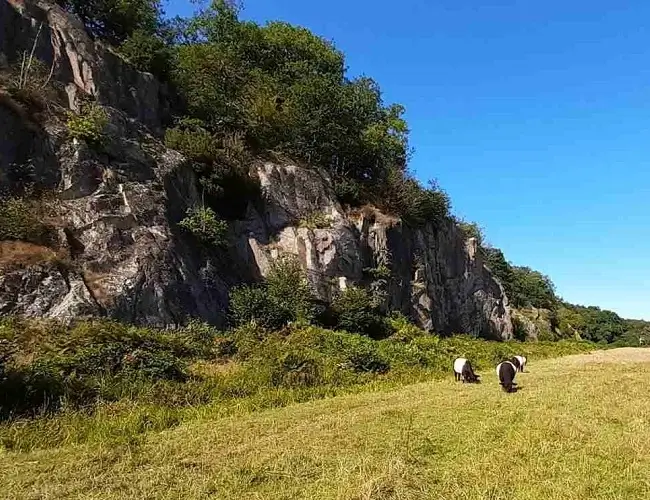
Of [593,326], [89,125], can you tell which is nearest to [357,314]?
[89,125]

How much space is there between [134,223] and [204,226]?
3.23m

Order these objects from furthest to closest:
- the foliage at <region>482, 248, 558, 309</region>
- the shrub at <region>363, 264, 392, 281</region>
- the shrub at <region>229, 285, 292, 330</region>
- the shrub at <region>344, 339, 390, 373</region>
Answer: the foliage at <region>482, 248, 558, 309</region> < the shrub at <region>363, 264, 392, 281</region> < the shrub at <region>229, 285, 292, 330</region> < the shrub at <region>344, 339, 390, 373</region>

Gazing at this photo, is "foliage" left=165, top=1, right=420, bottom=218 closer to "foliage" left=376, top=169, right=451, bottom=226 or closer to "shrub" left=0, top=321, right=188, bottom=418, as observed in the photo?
"foliage" left=376, top=169, right=451, bottom=226

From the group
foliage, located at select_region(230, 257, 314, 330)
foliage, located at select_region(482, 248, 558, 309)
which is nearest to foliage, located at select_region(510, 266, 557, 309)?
foliage, located at select_region(482, 248, 558, 309)

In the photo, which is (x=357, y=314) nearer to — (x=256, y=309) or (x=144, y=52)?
(x=256, y=309)

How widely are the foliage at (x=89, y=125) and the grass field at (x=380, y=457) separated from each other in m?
14.2

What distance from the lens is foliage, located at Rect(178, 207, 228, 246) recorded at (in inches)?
857

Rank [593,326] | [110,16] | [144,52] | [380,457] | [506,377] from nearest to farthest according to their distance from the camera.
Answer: [380,457], [506,377], [144,52], [110,16], [593,326]

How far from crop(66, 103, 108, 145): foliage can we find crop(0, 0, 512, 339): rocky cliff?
12.9 inches

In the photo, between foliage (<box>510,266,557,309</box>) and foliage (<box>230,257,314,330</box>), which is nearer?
foliage (<box>230,257,314,330</box>)

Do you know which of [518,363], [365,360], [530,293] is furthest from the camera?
[530,293]

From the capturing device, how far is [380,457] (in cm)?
731

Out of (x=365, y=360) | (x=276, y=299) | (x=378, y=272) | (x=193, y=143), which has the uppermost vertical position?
(x=193, y=143)

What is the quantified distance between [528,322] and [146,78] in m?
43.0
